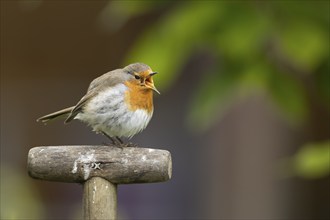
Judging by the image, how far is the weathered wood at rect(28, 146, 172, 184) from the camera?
10.7 feet

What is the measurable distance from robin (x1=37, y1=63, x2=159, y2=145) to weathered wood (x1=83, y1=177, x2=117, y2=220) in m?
0.68

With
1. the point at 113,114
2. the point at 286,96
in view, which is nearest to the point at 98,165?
the point at 113,114

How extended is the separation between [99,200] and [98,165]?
14 centimetres

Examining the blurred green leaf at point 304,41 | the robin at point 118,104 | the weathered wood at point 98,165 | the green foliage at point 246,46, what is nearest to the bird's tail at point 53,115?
the robin at point 118,104

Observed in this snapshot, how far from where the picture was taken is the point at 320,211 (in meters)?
8.47

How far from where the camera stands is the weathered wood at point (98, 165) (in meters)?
3.26

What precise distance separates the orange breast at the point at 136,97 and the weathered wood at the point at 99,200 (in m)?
0.73

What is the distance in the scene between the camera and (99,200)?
10.4ft

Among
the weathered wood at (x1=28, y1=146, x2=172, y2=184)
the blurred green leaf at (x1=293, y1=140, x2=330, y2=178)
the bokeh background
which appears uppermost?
the bokeh background

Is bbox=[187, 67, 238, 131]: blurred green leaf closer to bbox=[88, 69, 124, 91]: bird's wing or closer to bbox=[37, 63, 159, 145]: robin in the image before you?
bbox=[37, 63, 159, 145]: robin

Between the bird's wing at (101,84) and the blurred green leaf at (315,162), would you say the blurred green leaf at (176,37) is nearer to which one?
the bird's wing at (101,84)

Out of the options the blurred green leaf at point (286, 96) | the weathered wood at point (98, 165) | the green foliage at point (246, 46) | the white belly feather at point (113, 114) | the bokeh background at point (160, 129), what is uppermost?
the bokeh background at point (160, 129)

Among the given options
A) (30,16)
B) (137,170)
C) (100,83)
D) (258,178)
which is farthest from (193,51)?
(30,16)

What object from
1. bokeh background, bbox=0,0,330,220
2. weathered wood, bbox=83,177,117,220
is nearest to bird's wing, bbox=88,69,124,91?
weathered wood, bbox=83,177,117,220
